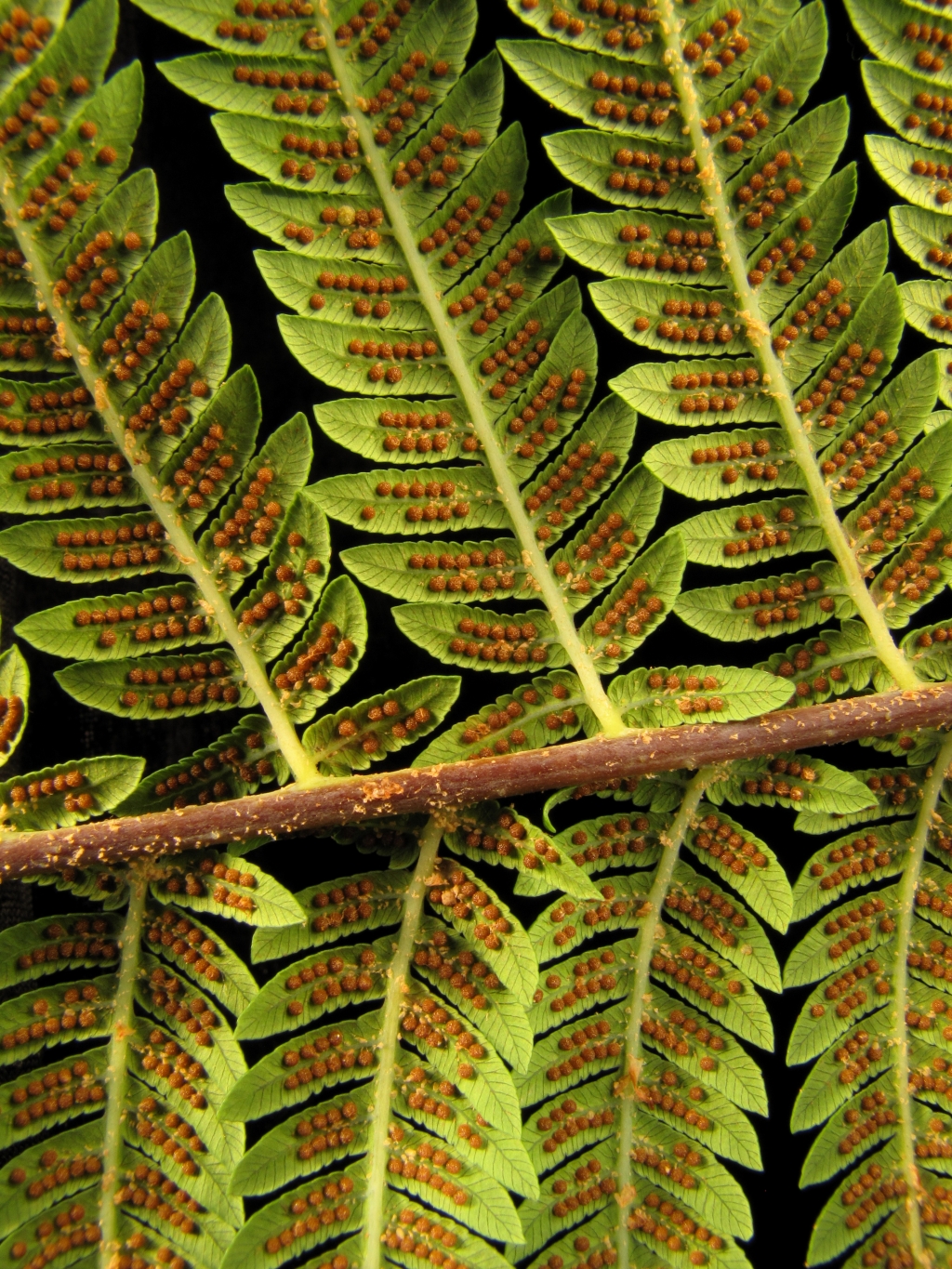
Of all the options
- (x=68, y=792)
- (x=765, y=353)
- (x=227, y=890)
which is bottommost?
(x=227, y=890)

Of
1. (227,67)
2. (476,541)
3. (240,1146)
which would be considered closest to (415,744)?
(476,541)

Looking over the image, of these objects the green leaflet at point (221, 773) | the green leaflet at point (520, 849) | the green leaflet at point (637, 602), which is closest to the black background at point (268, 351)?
the green leaflet at point (520, 849)

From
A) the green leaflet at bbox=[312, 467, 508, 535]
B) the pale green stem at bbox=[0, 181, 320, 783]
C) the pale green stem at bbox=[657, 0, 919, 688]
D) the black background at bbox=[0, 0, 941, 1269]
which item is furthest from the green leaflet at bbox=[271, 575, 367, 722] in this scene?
the pale green stem at bbox=[657, 0, 919, 688]

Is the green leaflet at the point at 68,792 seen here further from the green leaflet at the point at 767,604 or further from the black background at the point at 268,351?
the green leaflet at the point at 767,604

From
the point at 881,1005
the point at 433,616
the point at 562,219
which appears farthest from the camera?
the point at 881,1005

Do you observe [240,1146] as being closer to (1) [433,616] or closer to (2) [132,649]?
(2) [132,649]

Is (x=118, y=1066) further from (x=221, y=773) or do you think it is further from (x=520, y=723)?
(x=520, y=723)

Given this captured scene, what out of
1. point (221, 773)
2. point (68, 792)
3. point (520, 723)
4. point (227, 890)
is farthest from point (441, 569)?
point (68, 792)

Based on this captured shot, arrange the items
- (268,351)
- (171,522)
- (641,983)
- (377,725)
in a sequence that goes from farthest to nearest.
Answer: (268,351), (641,983), (377,725), (171,522)
